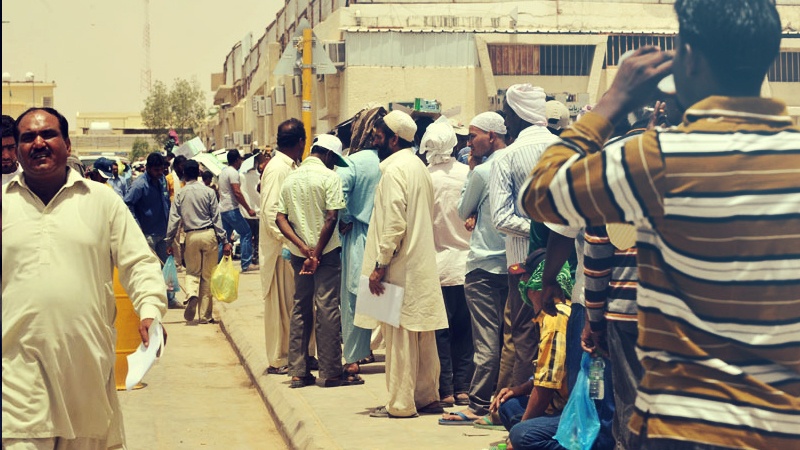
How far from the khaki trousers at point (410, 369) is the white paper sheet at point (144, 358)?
3366 mm

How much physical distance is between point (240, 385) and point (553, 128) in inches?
159

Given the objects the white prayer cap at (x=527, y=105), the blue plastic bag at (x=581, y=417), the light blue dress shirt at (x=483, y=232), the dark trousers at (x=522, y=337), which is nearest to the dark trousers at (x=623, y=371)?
the blue plastic bag at (x=581, y=417)

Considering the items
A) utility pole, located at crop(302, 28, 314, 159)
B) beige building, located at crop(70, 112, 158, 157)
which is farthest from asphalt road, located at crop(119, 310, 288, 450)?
beige building, located at crop(70, 112, 158, 157)

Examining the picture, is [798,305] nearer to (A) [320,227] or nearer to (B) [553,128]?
(B) [553,128]

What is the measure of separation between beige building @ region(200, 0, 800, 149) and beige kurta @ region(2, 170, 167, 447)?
31911mm

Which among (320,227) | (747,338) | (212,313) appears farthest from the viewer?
(212,313)

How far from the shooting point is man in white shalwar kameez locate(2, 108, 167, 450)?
16.8 ft

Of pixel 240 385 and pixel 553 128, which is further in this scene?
pixel 240 385

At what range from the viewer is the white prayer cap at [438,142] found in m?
9.02

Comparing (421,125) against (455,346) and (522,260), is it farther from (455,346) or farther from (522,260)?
(522,260)

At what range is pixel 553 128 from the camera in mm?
8781

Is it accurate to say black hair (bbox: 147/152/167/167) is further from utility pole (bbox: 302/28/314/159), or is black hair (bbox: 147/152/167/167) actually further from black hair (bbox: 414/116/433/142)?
black hair (bbox: 414/116/433/142)

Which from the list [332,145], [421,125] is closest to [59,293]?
[332,145]

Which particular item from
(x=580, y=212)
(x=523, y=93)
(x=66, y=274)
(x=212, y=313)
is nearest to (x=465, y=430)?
(x=523, y=93)
